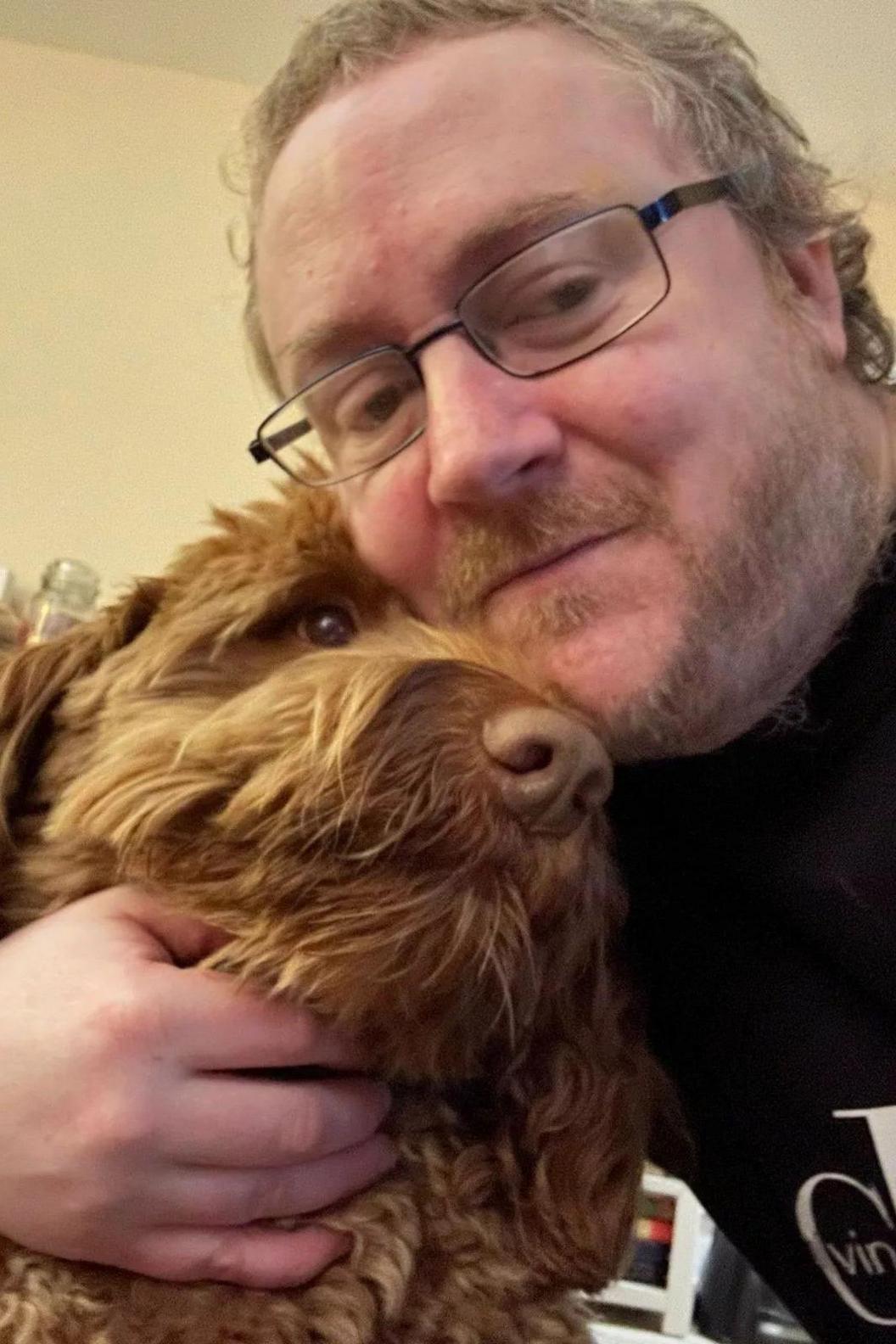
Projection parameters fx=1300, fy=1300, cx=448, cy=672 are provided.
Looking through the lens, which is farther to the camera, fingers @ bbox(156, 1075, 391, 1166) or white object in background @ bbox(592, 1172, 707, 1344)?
white object in background @ bbox(592, 1172, 707, 1344)

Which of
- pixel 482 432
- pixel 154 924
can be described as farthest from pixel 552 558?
pixel 154 924

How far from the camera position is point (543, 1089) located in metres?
1.19

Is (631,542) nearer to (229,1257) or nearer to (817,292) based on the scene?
(817,292)

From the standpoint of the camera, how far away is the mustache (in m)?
1.22

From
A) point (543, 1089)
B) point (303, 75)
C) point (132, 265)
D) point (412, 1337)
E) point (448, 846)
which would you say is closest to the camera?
point (448, 846)

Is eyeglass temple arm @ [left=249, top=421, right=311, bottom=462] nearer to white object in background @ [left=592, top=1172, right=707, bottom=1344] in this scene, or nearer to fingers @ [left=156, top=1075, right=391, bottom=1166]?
fingers @ [left=156, top=1075, right=391, bottom=1166]

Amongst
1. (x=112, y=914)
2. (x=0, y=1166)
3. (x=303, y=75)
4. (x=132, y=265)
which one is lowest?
(x=0, y=1166)

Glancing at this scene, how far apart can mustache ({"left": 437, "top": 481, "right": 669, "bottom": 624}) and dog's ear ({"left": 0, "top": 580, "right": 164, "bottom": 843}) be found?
37 cm

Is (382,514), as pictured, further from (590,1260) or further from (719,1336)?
(719,1336)

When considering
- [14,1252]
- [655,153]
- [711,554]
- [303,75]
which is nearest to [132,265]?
[303,75]

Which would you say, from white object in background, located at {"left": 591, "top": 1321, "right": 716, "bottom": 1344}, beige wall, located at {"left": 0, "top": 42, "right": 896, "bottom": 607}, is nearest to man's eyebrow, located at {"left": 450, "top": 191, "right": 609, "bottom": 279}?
beige wall, located at {"left": 0, "top": 42, "right": 896, "bottom": 607}

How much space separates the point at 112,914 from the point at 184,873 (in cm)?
10

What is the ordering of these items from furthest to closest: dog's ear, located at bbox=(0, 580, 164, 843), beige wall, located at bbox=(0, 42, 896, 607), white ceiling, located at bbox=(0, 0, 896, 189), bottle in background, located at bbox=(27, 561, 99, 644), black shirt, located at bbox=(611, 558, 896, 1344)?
beige wall, located at bbox=(0, 42, 896, 607), white ceiling, located at bbox=(0, 0, 896, 189), bottle in background, located at bbox=(27, 561, 99, 644), dog's ear, located at bbox=(0, 580, 164, 843), black shirt, located at bbox=(611, 558, 896, 1344)

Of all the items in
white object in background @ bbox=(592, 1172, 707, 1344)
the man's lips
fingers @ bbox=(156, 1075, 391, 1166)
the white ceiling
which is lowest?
white object in background @ bbox=(592, 1172, 707, 1344)
